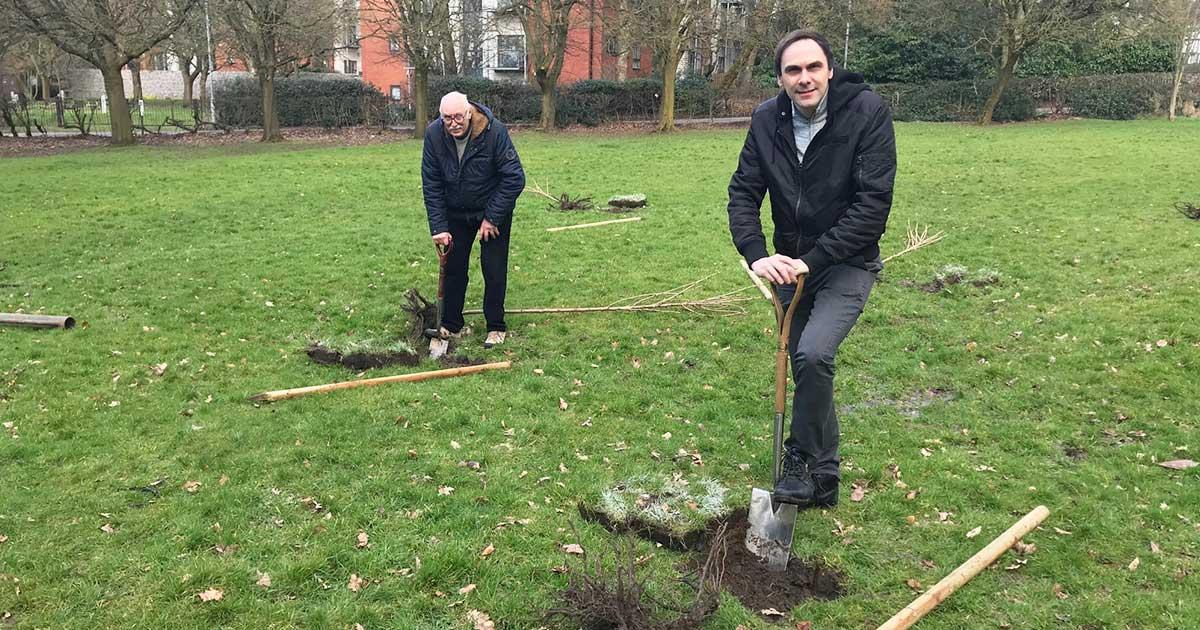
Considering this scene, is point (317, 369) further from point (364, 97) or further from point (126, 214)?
point (364, 97)

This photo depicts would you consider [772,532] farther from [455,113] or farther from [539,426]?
[455,113]

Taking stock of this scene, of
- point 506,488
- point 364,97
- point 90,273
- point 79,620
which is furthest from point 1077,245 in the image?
point 364,97

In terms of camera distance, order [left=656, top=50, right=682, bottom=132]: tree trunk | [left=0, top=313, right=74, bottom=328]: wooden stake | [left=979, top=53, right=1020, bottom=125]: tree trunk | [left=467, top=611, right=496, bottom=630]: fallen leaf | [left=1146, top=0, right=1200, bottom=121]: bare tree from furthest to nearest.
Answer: [left=979, top=53, right=1020, bottom=125]: tree trunk < [left=1146, top=0, right=1200, bottom=121]: bare tree < [left=656, top=50, right=682, bottom=132]: tree trunk < [left=0, top=313, right=74, bottom=328]: wooden stake < [left=467, top=611, right=496, bottom=630]: fallen leaf

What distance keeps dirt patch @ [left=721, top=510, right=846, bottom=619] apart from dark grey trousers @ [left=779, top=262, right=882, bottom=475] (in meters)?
0.58

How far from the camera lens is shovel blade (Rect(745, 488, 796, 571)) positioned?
3811 mm

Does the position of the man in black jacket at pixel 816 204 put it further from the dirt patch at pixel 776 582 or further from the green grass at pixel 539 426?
the green grass at pixel 539 426

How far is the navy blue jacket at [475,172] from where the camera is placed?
6.69m

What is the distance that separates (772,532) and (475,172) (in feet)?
13.1

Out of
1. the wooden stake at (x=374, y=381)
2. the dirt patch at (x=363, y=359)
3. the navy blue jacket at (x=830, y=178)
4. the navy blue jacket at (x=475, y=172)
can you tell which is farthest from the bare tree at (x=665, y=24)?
the navy blue jacket at (x=830, y=178)

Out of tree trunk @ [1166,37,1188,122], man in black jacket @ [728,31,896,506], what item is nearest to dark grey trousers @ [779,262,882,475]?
man in black jacket @ [728,31,896,506]

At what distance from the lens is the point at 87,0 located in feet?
71.4

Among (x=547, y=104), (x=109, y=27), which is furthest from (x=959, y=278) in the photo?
(x=547, y=104)

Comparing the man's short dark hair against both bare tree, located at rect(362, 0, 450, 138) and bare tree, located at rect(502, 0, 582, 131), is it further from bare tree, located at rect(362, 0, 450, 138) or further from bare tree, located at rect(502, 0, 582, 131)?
bare tree, located at rect(502, 0, 582, 131)

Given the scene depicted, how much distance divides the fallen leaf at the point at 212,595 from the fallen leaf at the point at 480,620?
1081mm
